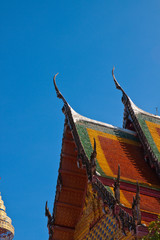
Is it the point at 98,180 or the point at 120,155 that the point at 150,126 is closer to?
the point at 120,155

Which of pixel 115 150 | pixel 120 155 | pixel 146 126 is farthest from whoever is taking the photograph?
pixel 146 126

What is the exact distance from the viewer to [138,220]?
1042 cm

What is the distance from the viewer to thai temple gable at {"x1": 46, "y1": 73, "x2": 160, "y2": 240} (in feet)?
40.7

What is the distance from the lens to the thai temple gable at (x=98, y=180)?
12.4 metres

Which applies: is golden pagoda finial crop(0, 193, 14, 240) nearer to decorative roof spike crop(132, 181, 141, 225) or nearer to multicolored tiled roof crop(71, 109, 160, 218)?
multicolored tiled roof crop(71, 109, 160, 218)

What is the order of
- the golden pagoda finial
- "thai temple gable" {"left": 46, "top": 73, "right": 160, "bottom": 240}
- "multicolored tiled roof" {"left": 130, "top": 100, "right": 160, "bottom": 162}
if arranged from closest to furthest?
"thai temple gable" {"left": 46, "top": 73, "right": 160, "bottom": 240}, "multicolored tiled roof" {"left": 130, "top": 100, "right": 160, "bottom": 162}, the golden pagoda finial

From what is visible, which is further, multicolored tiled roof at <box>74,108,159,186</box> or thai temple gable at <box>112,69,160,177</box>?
thai temple gable at <box>112,69,160,177</box>

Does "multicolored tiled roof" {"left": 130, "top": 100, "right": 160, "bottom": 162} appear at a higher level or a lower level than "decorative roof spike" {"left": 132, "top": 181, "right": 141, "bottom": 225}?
higher

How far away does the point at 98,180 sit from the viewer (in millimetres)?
12844

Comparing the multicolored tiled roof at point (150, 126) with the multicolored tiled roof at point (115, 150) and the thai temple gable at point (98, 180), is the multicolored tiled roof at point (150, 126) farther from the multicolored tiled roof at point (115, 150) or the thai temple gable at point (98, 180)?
the multicolored tiled roof at point (115, 150)

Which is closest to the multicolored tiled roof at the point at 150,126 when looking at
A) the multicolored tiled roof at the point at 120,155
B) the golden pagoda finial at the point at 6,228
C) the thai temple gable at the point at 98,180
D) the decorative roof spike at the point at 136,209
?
the thai temple gable at the point at 98,180

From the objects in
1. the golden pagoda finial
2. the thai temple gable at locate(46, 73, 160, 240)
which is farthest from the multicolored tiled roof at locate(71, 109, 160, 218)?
the golden pagoda finial

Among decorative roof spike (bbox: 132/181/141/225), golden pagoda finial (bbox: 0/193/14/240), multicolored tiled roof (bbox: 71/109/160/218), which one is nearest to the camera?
decorative roof spike (bbox: 132/181/141/225)

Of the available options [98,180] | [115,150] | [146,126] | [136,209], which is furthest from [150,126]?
[136,209]
